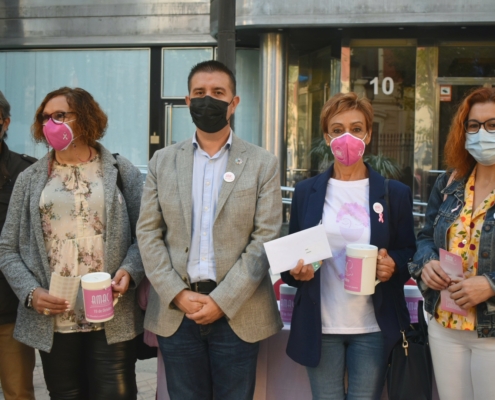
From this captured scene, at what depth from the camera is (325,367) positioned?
2.88 meters

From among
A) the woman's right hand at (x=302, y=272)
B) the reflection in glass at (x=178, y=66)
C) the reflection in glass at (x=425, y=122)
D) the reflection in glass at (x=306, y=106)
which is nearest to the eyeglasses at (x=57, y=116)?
the woman's right hand at (x=302, y=272)

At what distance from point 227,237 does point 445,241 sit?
1.04m

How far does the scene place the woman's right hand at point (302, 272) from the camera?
2732mm

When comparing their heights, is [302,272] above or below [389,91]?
below

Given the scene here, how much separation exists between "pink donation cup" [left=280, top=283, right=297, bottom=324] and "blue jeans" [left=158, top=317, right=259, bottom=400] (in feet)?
1.67

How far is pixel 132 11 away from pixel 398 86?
498 cm

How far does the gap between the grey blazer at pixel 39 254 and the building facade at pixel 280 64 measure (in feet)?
22.9

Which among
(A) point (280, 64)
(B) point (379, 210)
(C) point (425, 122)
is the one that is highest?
(A) point (280, 64)

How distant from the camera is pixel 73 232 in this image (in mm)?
3186

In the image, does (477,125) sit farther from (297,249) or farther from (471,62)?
(471,62)

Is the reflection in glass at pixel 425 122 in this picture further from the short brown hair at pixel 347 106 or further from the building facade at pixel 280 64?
the short brown hair at pixel 347 106

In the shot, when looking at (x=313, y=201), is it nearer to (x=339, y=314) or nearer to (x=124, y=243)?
(x=339, y=314)

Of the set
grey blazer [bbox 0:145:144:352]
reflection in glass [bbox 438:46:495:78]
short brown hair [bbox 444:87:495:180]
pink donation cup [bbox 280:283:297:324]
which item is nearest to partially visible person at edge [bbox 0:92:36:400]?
grey blazer [bbox 0:145:144:352]

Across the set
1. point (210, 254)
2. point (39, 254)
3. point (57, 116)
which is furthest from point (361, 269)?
point (57, 116)
